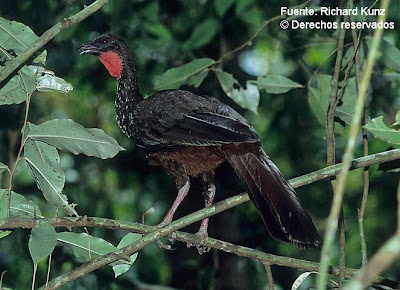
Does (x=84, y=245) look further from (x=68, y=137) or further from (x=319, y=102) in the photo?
(x=319, y=102)

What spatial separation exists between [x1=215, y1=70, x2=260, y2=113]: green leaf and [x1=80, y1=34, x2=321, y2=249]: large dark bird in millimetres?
451

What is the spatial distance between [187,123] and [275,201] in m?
0.63

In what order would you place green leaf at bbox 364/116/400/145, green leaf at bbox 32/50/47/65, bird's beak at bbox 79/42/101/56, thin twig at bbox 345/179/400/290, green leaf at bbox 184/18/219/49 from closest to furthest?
thin twig at bbox 345/179/400/290 → green leaf at bbox 364/116/400/145 → green leaf at bbox 32/50/47/65 → bird's beak at bbox 79/42/101/56 → green leaf at bbox 184/18/219/49

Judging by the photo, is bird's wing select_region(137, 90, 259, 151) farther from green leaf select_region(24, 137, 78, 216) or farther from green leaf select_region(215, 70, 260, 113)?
green leaf select_region(24, 137, 78, 216)

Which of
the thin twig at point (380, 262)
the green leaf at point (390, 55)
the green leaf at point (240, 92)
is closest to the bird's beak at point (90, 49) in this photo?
the green leaf at point (240, 92)

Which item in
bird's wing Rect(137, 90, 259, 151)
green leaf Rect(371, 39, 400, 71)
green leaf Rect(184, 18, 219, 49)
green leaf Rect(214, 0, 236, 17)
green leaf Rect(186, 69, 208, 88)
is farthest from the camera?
green leaf Rect(184, 18, 219, 49)

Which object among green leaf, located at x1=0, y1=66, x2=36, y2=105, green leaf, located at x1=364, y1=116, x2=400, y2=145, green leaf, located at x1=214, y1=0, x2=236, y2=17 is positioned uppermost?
green leaf, located at x1=214, y1=0, x2=236, y2=17

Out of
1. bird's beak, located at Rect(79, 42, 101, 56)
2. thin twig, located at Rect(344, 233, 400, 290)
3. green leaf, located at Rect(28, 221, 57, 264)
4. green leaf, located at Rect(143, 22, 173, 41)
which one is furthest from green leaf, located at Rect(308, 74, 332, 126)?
thin twig, located at Rect(344, 233, 400, 290)

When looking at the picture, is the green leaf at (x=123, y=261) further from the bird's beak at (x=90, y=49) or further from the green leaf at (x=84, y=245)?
the bird's beak at (x=90, y=49)

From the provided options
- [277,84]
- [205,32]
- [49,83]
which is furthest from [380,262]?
[205,32]

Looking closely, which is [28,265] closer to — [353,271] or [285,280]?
[285,280]

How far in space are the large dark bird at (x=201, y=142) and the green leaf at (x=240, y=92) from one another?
0.45m

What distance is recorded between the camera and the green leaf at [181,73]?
136 inches

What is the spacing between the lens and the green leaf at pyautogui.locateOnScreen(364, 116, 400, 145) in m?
1.94
